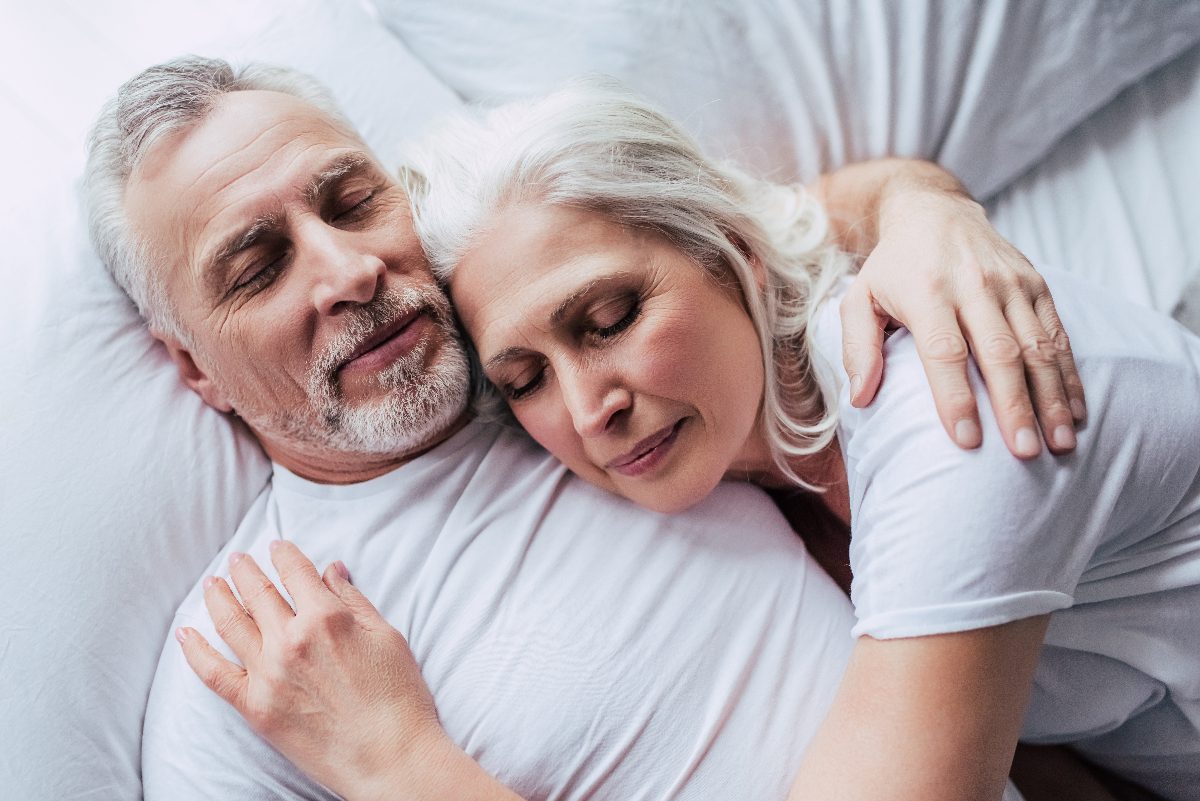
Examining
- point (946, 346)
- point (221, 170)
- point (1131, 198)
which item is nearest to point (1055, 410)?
point (946, 346)

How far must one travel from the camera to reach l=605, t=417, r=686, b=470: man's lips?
1238 mm

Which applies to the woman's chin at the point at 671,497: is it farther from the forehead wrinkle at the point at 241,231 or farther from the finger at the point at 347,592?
the forehead wrinkle at the point at 241,231

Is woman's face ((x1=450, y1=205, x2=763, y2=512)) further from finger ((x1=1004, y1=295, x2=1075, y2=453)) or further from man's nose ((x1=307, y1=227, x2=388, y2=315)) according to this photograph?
finger ((x1=1004, y1=295, x2=1075, y2=453))

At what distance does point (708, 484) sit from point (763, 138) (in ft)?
2.61

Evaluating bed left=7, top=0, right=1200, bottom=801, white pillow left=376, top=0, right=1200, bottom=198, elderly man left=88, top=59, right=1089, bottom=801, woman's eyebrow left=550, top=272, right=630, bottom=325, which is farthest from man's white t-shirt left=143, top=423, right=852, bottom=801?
white pillow left=376, top=0, right=1200, bottom=198

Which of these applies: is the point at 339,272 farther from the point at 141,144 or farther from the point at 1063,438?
the point at 1063,438

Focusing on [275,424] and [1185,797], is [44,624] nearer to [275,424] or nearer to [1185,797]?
[275,424]

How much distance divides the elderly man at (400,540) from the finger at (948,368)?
1.38 ft

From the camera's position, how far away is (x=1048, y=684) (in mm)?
1341

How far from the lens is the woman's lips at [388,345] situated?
132cm

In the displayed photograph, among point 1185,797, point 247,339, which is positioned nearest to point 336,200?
point 247,339

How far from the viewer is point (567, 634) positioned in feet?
4.11

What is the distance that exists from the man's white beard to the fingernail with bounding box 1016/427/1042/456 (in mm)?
787

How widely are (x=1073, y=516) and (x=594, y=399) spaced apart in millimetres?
595
